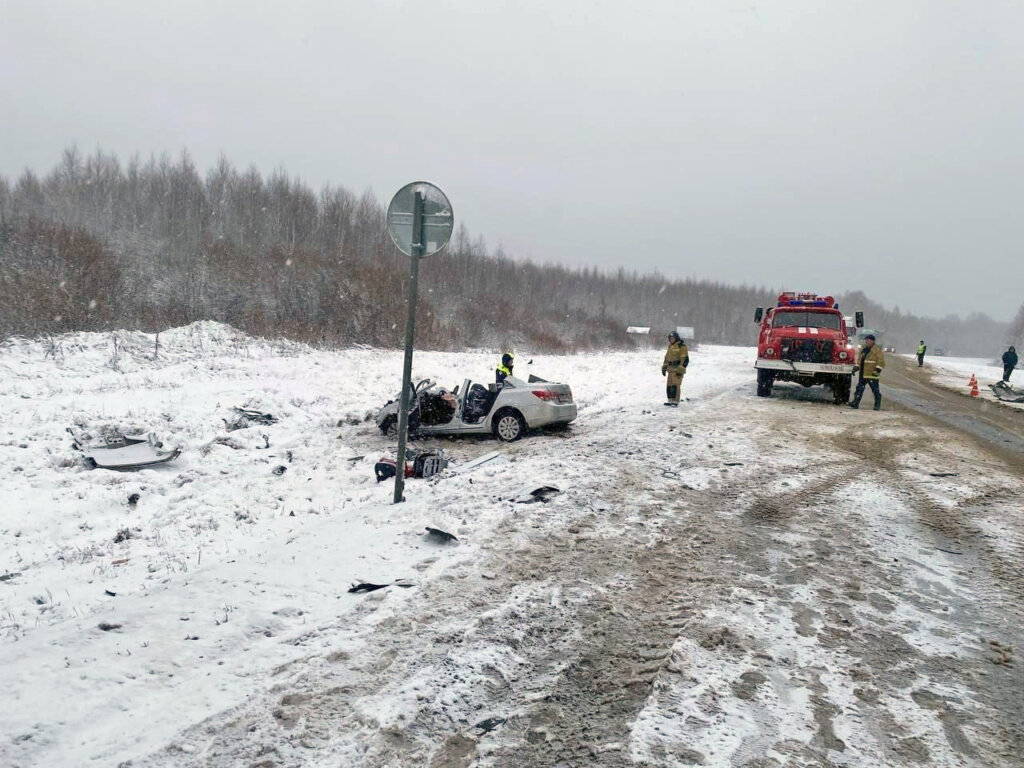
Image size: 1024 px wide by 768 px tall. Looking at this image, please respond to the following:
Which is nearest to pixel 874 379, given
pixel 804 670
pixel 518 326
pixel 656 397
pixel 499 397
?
pixel 656 397

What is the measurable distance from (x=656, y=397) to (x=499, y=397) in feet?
22.5

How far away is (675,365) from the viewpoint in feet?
45.1

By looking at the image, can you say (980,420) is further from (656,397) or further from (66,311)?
(66,311)

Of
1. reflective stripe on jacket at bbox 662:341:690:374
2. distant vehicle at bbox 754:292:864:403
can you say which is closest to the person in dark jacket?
distant vehicle at bbox 754:292:864:403

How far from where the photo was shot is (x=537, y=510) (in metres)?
5.76

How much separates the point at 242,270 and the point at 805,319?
107ft

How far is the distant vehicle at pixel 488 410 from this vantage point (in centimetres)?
1042

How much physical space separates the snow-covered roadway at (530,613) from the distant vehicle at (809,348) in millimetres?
6334

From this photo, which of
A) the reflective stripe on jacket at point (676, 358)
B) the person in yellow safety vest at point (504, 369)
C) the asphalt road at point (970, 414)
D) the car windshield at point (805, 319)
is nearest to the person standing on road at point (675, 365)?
the reflective stripe on jacket at point (676, 358)

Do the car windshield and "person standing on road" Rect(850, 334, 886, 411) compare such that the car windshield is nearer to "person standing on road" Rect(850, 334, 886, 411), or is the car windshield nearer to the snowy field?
"person standing on road" Rect(850, 334, 886, 411)

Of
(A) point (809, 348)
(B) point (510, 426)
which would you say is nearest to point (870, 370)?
(A) point (809, 348)

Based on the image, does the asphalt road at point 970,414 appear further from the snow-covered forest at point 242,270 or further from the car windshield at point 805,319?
the snow-covered forest at point 242,270

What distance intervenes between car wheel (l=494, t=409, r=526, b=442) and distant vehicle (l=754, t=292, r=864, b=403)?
8.36 m

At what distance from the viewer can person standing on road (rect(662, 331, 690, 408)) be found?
1358cm
